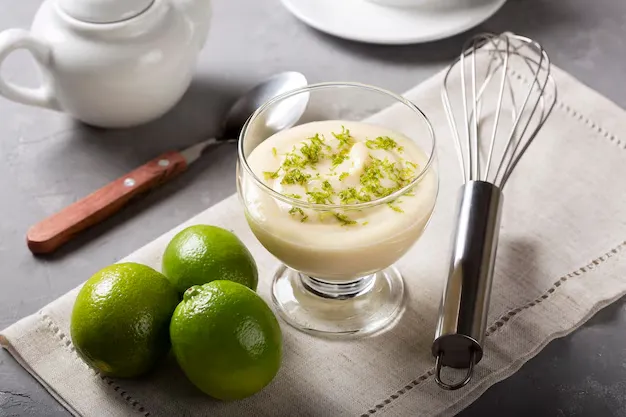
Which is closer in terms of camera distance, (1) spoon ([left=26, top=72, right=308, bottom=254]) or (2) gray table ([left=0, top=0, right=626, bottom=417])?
(2) gray table ([left=0, top=0, right=626, bottom=417])

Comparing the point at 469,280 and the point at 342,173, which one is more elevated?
the point at 342,173

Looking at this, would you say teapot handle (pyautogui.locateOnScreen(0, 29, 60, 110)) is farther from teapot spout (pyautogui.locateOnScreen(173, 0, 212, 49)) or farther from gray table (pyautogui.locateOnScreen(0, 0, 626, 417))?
teapot spout (pyautogui.locateOnScreen(173, 0, 212, 49))

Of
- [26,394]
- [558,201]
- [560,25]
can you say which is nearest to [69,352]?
[26,394]

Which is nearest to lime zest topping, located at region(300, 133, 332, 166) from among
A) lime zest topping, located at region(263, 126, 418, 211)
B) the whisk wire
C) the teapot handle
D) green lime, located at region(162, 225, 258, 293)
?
lime zest topping, located at region(263, 126, 418, 211)

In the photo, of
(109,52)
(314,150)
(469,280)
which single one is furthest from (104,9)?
(469,280)

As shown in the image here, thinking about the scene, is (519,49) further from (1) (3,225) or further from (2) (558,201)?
(1) (3,225)

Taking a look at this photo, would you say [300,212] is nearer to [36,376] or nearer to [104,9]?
[36,376]

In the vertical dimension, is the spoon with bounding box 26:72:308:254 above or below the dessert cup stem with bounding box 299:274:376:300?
above
